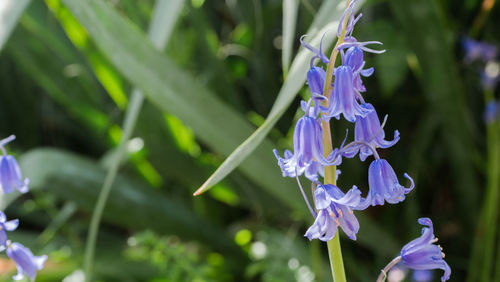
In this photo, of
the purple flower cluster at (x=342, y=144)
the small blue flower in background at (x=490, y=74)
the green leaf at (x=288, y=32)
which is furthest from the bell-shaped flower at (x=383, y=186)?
the small blue flower in background at (x=490, y=74)

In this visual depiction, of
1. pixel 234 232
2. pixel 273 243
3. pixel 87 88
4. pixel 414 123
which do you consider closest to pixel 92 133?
pixel 87 88

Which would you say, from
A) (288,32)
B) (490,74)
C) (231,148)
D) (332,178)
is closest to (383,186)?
(332,178)

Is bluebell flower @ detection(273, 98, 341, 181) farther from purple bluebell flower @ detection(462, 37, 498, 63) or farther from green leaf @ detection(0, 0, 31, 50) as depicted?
purple bluebell flower @ detection(462, 37, 498, 63)

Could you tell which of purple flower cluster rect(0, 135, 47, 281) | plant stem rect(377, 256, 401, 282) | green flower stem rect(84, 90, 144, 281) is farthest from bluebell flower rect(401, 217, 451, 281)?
green flower stem rect(84, 90, 144, 281)

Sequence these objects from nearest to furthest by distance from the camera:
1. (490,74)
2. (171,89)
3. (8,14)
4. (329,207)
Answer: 1. (329,207)
2. (8,14)
3. (171,89)
4. (490,74)

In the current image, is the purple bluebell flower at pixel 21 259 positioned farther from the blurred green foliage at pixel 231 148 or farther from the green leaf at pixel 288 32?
the blurred green foliage at pixel 231 148

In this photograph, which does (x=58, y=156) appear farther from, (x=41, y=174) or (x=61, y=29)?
(x=61, y=29)

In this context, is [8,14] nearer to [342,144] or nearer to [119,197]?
[342,144]
